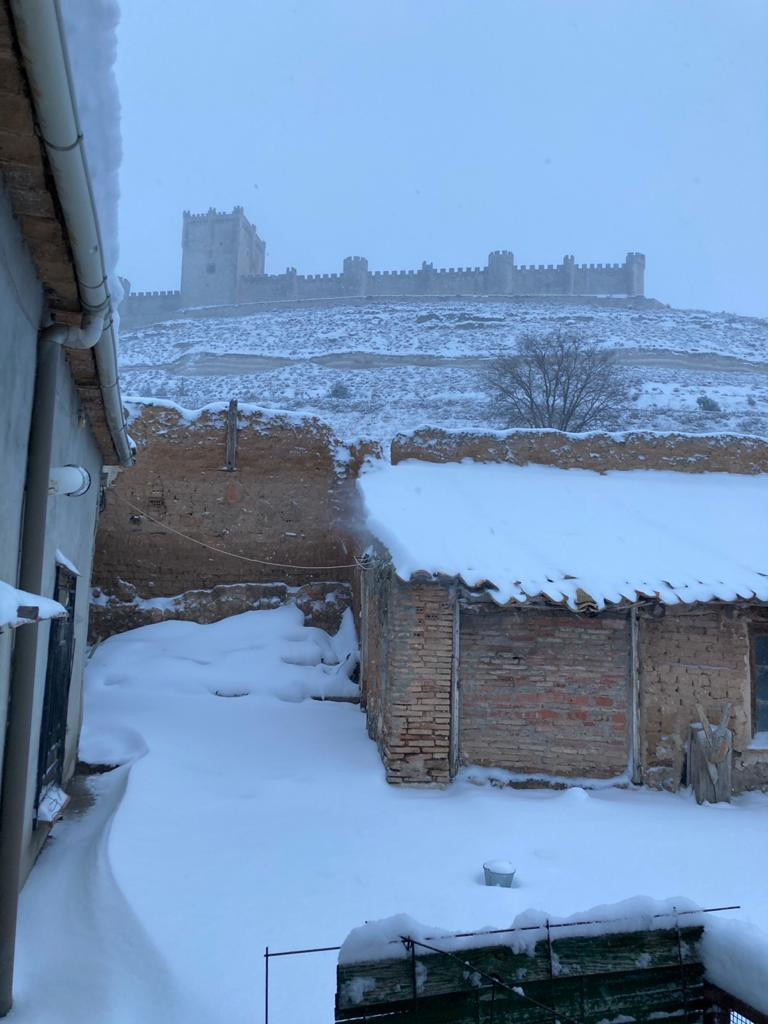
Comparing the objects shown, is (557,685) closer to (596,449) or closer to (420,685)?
(420,685)

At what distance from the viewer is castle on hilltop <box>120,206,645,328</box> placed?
66.9 metres

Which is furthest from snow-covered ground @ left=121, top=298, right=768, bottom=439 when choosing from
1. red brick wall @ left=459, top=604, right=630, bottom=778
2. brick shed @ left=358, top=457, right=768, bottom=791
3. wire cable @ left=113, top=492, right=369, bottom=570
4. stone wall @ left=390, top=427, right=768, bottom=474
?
red brick wall @ left=459, top=604, right=630, bottom=778

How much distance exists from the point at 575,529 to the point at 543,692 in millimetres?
2334

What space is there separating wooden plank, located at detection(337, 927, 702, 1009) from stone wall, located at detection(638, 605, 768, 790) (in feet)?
18.1

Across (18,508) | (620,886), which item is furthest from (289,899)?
(18,508)

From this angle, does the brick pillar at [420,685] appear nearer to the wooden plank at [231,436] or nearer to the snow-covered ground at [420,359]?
the wooden plank at [231,436]

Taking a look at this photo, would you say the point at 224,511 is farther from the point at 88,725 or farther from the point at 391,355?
the point at 391,355

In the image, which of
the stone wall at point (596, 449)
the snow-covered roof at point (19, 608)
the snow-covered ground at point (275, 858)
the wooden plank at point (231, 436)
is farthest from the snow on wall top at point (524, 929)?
the wooden plank at point (231, 436)

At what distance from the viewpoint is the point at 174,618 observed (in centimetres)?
1277

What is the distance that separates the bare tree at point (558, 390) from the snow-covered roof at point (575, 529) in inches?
725

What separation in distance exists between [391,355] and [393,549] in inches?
1799

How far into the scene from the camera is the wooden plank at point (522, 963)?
2.48 meters

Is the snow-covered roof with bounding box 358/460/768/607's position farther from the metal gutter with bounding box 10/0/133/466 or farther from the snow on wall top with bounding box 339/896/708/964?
the snow on wall top with bounding box 339/896/708/964

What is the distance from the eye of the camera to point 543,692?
7.98 metres
